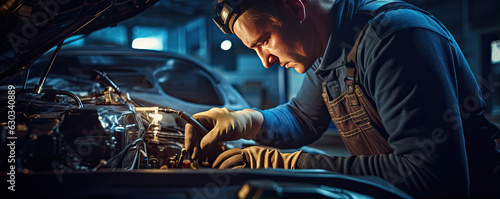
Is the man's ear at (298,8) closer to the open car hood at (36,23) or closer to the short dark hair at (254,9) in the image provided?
the short dark hair at (254,9)

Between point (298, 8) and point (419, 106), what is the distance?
1.60ft

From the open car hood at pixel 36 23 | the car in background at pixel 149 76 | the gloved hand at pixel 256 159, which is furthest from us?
the car in background at pixel 149 76

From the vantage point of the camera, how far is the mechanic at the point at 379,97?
853 mm

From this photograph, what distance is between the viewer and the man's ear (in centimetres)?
112

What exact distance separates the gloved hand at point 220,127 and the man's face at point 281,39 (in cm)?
24

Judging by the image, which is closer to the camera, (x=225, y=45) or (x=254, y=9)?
(x=254, y=9)

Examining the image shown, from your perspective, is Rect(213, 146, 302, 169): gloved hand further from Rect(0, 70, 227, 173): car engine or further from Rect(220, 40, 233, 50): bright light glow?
Rect(220, 40, 233, 50): bright light glow

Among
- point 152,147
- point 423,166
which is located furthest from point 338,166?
point 152,147

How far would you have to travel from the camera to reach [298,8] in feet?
3.71

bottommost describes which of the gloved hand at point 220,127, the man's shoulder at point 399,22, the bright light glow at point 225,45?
A: the gloved hand at point 220,127

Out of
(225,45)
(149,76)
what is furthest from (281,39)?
(225,45)

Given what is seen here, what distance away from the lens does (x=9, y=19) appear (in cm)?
86

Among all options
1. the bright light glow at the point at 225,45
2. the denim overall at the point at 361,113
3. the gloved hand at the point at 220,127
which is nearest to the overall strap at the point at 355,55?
the denim overall at the point at 361,113

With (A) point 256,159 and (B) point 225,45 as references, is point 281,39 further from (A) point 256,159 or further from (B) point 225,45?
(B) point 225,45
